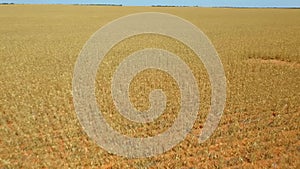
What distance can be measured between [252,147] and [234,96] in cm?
461

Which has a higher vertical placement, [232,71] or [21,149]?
[232,71]

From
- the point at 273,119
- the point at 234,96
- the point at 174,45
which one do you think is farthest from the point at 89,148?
the point at 174,45

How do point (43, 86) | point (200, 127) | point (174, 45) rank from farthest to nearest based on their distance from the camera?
point (174, 45)
point (43, 86)
point (200, 127)

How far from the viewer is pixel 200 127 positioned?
10008 millimetres

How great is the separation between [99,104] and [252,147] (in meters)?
5.70

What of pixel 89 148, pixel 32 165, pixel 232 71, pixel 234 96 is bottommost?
pixel 32 165

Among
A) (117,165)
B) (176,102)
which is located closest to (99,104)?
(176,102)

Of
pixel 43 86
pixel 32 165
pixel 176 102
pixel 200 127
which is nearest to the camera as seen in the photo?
pixel 32 165

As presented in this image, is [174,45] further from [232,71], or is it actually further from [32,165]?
[32,165]

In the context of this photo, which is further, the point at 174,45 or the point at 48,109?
the point at 174,45

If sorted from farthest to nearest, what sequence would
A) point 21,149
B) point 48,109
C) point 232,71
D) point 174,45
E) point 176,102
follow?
point 174,45, point 232,71, point 176,102, point 48,109, point 21,149

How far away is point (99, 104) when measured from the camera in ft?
39.5

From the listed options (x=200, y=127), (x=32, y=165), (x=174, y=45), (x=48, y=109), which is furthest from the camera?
(x=174, y=45)

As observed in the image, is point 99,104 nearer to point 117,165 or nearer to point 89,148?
point 89,148
